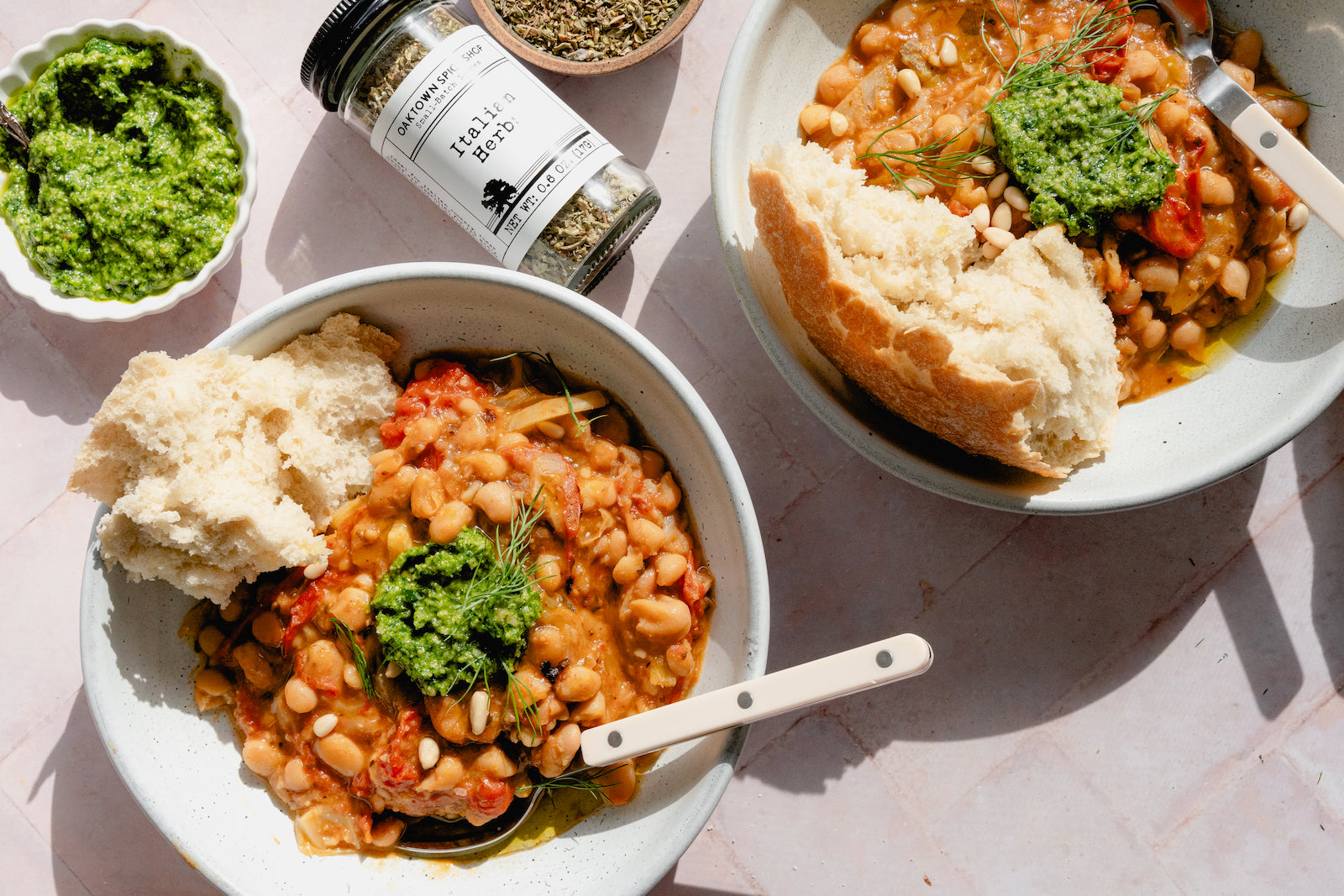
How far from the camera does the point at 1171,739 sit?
8.20ft

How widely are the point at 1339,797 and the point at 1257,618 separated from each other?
0.53 metres

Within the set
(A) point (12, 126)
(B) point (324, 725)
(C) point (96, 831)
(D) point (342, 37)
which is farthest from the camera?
(C) point (96, 831)

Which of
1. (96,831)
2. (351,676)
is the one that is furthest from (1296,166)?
(96,831)

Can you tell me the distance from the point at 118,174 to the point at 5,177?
324mm

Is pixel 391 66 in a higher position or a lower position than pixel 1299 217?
higher

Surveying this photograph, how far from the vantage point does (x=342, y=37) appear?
2.08m

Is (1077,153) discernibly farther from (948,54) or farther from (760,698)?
(760,698)

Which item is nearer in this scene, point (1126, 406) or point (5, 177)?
point (1126, 406)

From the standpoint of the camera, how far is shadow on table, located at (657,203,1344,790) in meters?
2.48

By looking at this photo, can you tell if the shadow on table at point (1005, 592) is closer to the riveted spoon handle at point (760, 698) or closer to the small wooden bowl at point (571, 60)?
the small wooden bowl at point (571, 60)

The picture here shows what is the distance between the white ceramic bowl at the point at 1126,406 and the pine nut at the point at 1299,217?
3 cm

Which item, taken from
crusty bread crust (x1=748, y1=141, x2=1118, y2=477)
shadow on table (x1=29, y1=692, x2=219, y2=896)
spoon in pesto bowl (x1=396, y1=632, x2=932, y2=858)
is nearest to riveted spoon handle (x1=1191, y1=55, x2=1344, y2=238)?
crusty bread crust (x1=748, y1=141, x2=1118, y2=477)

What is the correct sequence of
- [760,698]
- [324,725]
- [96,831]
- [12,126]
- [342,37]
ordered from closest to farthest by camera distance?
[760,698]
[324,725]
[342,37]
[12,126]
[96,831]

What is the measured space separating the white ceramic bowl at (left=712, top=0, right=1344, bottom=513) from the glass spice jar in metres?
0.31
